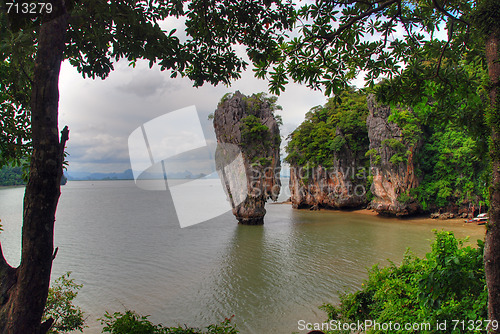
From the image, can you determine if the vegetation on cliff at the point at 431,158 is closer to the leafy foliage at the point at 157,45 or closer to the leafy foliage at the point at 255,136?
the leafy foliage at the point at 255,136

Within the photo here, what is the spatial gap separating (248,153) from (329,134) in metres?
11.9

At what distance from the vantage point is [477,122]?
258 cm

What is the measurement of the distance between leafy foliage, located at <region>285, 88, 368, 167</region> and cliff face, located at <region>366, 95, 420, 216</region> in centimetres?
324

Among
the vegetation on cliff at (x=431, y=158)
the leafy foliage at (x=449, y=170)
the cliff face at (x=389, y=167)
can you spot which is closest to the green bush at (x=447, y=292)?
the vegetation on cliff at (x=431, y=158)

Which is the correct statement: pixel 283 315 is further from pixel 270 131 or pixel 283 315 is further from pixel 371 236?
pixel 270 131

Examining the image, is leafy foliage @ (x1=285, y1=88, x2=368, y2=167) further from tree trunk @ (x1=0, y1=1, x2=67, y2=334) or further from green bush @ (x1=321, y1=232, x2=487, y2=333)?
tree trunk @ (x1=0, y1=1, x2=67, y2=334)

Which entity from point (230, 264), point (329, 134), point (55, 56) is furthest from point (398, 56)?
point (329, 134)

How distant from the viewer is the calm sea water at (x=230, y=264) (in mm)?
8312

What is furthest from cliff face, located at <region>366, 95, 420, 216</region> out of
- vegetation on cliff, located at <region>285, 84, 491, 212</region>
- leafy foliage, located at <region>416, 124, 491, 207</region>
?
leafy foliage, located at <region>416, 124, 491, 207</region>

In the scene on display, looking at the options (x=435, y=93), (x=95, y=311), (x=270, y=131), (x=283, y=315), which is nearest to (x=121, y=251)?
(x=95, y=311)

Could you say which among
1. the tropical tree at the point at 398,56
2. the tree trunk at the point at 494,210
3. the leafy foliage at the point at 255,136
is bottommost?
→ the tree trunk at the point at 494,210

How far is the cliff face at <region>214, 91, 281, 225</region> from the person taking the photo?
2145cm

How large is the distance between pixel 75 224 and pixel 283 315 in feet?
81.0

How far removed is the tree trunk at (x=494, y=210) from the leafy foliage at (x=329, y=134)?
25.2m
